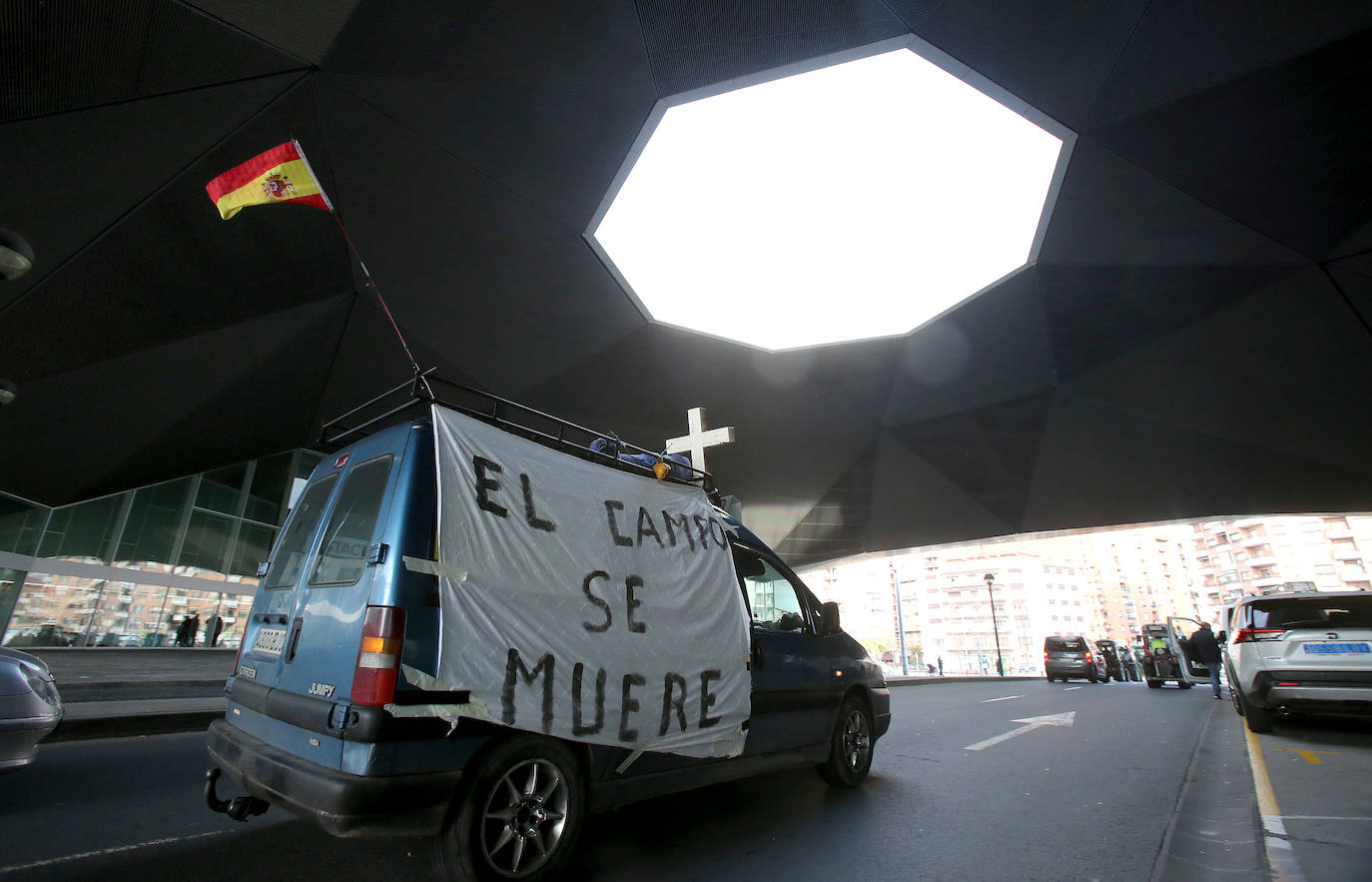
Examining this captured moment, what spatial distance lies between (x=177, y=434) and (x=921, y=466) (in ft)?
70.1

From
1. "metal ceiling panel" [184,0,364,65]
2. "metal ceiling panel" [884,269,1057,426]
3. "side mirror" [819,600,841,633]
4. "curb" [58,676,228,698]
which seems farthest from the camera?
"metal ceiling panel" [884,269,1057,426]

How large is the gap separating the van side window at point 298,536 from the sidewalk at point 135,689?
9.16 feet

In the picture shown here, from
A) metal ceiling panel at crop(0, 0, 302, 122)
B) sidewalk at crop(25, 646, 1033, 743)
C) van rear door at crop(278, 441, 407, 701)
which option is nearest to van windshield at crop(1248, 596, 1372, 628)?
van rear door at crop(278, 441, 407, 701)

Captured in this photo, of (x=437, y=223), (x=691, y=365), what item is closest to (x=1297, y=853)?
(x=437, y=223)

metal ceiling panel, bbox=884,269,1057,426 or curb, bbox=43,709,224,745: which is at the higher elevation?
metal ceiling panel, bbox=884,269,1057,426

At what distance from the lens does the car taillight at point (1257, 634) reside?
6363 millimetres

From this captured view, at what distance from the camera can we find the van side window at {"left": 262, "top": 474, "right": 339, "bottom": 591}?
309 centimetres

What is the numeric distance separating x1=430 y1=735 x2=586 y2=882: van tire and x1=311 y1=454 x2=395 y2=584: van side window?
1048 millimetres

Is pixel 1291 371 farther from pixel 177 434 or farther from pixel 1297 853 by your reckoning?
pixel 177 434

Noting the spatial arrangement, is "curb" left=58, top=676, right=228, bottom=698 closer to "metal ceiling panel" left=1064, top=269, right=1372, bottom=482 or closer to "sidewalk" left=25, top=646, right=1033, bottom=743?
"sidewalk" left=25, top=646, right=1033, bottom=743

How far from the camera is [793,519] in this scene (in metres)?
23.6

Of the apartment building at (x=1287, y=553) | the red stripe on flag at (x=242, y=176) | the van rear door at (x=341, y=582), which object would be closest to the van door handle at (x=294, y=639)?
the van rear door at (x=341, y=582)

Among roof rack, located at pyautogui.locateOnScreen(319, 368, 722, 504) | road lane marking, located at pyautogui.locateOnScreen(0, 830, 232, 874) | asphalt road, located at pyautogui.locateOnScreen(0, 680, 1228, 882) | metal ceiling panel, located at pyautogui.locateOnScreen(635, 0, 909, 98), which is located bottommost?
asphalt road, located at pyautogui.locateOnScreen(0, 680, 1228, 882)

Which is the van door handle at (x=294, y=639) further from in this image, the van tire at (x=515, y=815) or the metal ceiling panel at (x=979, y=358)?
the metal ceiling panel at (x=979, y=358)
